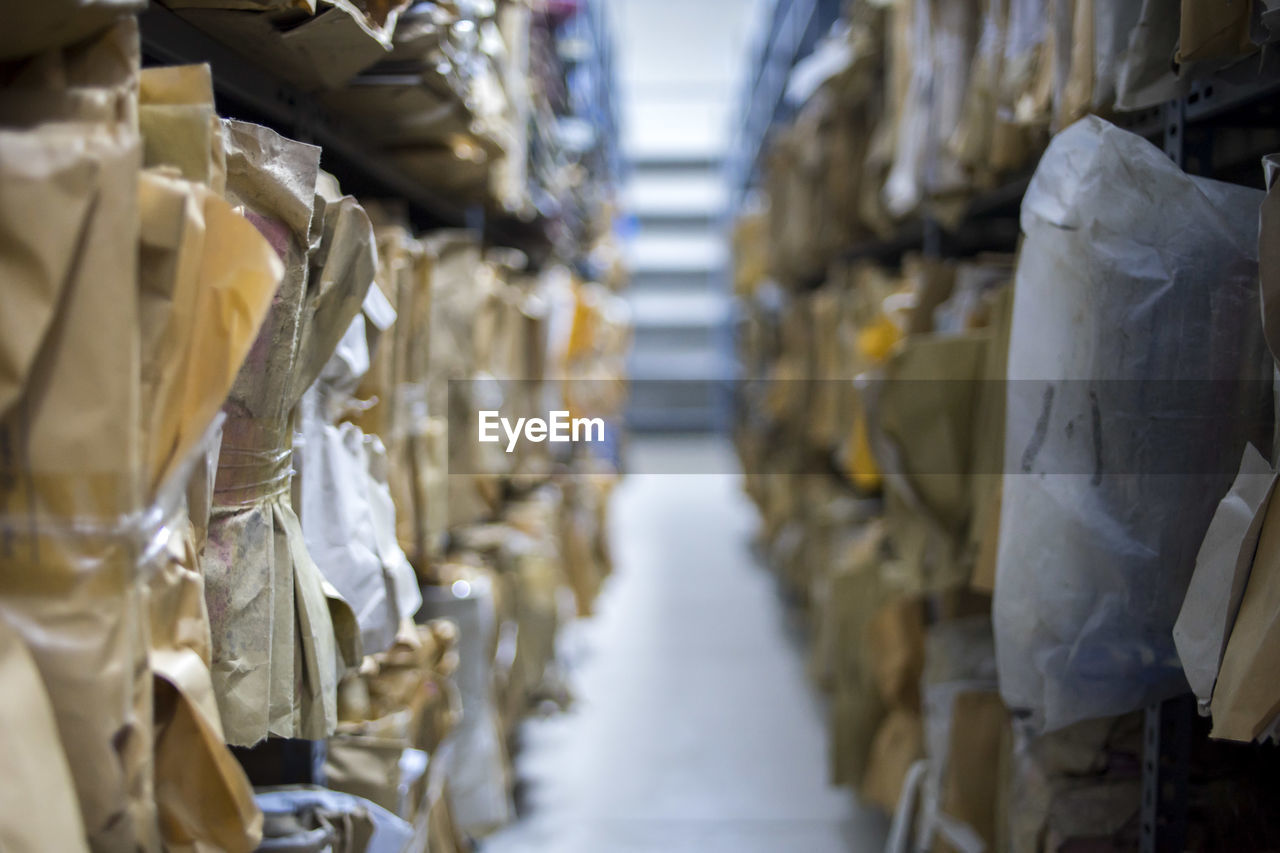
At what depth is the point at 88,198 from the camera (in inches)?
17.1

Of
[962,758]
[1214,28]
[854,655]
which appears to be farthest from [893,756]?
[1214,28]

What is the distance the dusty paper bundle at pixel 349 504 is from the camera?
0.85m

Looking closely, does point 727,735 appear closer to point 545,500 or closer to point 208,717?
point 545,500

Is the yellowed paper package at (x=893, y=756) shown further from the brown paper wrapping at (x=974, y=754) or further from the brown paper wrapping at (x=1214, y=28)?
the brown paper wrapping at (x=1214, y=28)

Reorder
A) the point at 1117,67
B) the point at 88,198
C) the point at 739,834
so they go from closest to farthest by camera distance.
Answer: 1. the point at 88,198
2. the point at 1117,67
3. the point at 739,834

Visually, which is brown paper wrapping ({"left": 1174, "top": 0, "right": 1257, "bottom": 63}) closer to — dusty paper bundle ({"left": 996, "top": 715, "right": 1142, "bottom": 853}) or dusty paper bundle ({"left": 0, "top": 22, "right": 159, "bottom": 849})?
dusty paper bundle ({"left": 996, "top": 715, "right": 1142, "bottom": 853})

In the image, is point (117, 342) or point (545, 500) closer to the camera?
point (117, 342)

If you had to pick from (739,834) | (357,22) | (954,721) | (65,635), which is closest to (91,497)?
(65,635)

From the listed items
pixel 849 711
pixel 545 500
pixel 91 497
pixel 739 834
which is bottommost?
pixel 739 834

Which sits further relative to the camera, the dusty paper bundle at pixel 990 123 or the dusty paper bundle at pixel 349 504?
the dusty paper bundle at pixel 990 123

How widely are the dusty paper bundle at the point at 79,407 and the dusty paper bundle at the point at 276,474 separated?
203 millimetres

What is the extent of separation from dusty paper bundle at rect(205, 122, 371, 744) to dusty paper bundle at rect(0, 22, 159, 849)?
203 millimetres

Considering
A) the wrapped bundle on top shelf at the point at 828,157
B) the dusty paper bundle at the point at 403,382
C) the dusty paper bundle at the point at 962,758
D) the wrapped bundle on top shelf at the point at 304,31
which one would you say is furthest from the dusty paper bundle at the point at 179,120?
the wrapped bundle on top shelf at the point at 828,157

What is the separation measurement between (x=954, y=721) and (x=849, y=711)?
2.01 ft
